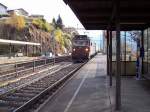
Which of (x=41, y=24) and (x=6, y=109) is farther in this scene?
(x=41, y=24)

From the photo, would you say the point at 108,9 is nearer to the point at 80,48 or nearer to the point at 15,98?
the point at 15,98

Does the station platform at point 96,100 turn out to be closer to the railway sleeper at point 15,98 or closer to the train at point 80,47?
the railway sleeper at point 15,98

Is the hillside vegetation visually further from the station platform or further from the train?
the station platform

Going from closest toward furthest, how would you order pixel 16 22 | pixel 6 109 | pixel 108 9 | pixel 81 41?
1. pixel 6 109
2. pixel 108 9
3. pixel 81 41
4. pixel 16 22

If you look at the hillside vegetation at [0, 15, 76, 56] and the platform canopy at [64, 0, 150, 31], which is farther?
the hillside vegetation at [0, 15, 76, 56]

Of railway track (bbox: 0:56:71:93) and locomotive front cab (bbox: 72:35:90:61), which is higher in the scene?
locomotive front cab (bbox: 72:35:90:61)

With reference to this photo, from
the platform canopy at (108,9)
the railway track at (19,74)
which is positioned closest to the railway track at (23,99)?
the railway track at (19,74)

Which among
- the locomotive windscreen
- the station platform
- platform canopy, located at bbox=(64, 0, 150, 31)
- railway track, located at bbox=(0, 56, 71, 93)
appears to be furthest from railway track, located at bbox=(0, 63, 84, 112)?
the locomotive windscreen

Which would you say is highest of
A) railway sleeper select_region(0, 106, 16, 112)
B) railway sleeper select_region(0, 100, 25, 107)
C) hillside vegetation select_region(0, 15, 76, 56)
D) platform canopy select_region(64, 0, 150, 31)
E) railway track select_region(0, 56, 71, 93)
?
hillside vegetation select_region(0, 15, 76, 56)

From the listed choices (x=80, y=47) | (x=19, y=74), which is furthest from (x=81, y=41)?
A: (x=19, y=74)

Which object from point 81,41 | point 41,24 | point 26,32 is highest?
point 41,24

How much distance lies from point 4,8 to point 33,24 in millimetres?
40493

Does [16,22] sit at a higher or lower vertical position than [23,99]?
higher

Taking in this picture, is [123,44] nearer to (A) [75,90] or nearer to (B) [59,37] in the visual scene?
(A) [75,90]
